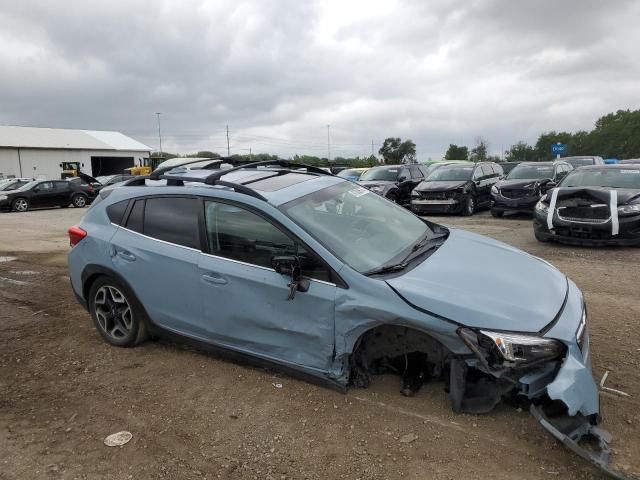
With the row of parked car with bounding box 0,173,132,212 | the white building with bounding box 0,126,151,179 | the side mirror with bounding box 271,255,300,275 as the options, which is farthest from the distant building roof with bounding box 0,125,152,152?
the side mirror with bounding box 271,255,300,275

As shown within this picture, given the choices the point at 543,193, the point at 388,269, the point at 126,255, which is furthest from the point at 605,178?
the point at 126,255

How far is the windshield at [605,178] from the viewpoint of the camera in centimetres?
888

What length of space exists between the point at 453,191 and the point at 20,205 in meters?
19.2

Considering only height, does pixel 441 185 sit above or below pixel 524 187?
above

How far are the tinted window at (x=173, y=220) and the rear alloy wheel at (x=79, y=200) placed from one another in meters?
22.3

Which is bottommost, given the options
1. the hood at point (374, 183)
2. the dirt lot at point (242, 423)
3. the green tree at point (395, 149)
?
the dirt lot at point (242, 423)

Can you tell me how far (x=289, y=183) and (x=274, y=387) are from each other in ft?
5.27

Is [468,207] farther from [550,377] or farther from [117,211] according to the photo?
[550,377]

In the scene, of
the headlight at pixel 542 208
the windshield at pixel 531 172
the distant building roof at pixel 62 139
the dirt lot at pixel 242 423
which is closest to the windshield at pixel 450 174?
the windshield at pixel 531 172

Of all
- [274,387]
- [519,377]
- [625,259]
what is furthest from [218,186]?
[625,259]

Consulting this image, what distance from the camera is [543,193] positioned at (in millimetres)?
12641

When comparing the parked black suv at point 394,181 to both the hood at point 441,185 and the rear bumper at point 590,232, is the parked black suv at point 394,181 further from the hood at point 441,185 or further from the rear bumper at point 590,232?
the rear bumper at point 590,232

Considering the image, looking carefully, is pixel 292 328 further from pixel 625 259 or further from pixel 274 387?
pixel 625 259

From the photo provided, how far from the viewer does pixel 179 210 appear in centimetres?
401
